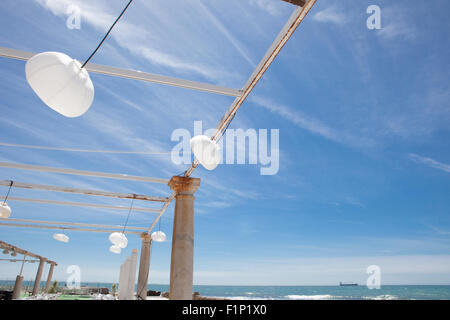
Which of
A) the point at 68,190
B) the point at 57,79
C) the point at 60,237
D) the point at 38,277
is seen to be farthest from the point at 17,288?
the point at 57,79

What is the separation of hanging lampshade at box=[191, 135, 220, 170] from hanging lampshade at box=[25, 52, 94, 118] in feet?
5.72

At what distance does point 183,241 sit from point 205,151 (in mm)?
2879

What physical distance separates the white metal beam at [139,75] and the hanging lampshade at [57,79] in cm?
191

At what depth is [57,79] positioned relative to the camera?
7.20 feet

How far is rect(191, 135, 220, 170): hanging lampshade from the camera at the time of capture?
12.5ft

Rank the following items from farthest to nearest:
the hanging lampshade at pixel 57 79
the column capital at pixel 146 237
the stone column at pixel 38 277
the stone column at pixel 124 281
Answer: the stone column at pixel 38 277, the column capital at pixel 146 237, the stone column at pixel 124 281, the hanging lampshade at pixel 57 79

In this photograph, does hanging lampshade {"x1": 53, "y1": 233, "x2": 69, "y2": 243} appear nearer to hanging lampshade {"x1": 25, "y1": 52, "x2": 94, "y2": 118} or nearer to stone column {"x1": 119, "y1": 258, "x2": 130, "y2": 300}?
stone column {"x1": 119, "y1": 258, "x2": 130, "y2": 300}

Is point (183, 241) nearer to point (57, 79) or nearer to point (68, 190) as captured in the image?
point (68, 190)

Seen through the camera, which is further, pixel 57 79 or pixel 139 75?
pixel 139 75

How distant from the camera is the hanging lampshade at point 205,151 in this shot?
3.79 metres
